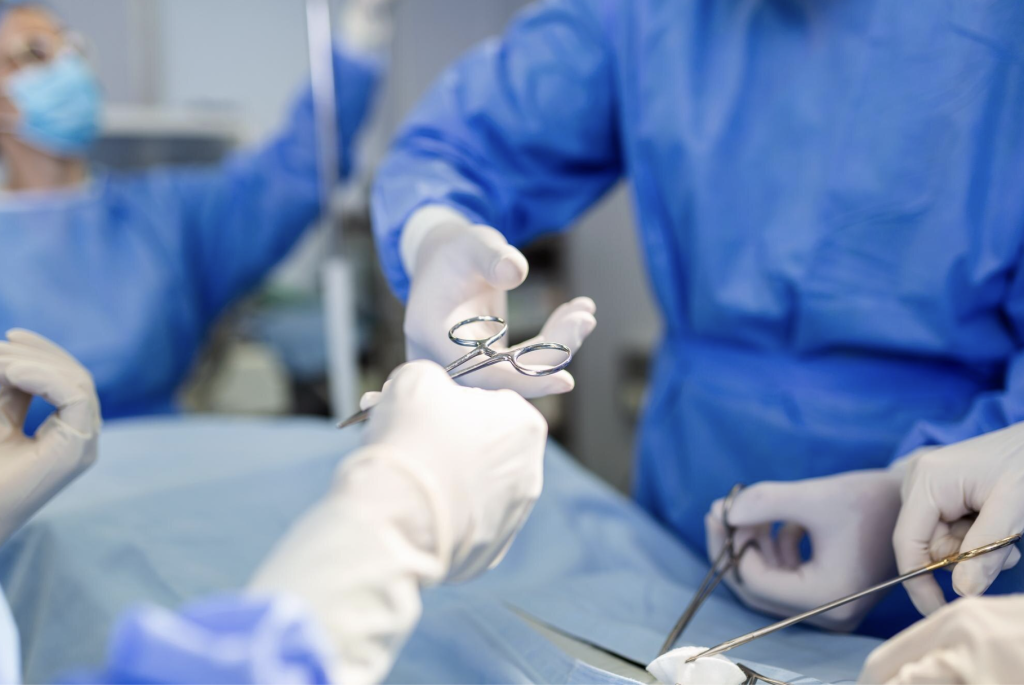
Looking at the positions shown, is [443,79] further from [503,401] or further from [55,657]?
[55,657]

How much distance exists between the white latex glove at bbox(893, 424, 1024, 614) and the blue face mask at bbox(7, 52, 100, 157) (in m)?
2.08

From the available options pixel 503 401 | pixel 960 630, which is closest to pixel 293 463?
pixel 503 401

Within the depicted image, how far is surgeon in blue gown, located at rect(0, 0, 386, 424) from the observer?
191cm

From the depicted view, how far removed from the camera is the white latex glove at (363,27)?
2270 mm

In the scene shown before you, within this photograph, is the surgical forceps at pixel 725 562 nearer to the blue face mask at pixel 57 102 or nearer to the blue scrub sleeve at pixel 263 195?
the blue scrub sleeve at pixel 263 195

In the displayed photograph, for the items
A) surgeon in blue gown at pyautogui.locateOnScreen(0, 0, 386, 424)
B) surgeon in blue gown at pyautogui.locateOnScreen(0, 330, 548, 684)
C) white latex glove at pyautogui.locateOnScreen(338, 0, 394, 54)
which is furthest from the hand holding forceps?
A: white latex glove at pyautogui.locateOnScreen(338, 0, 394, 54)

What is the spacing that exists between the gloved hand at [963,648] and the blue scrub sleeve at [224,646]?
0.34 meters

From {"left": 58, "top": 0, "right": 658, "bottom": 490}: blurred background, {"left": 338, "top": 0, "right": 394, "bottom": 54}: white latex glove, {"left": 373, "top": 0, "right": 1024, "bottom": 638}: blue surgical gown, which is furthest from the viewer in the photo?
{"left": 58, "top": 0, "right": 658, "bottom": 490}: blurred background

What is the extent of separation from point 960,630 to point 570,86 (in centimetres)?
87

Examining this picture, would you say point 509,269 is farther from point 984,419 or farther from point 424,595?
point 984,419

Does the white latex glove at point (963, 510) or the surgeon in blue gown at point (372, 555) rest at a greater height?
the surgeon in blue gown at point (372, 555)

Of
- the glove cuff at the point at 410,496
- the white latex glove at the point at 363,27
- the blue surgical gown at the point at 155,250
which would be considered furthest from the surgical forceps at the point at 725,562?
the white latex glove at the point at 363,27

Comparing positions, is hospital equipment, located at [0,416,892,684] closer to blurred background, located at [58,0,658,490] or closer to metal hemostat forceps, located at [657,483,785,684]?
metal hemostat forceps, located at [657,483,785,684]

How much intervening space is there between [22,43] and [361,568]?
6.71ft
